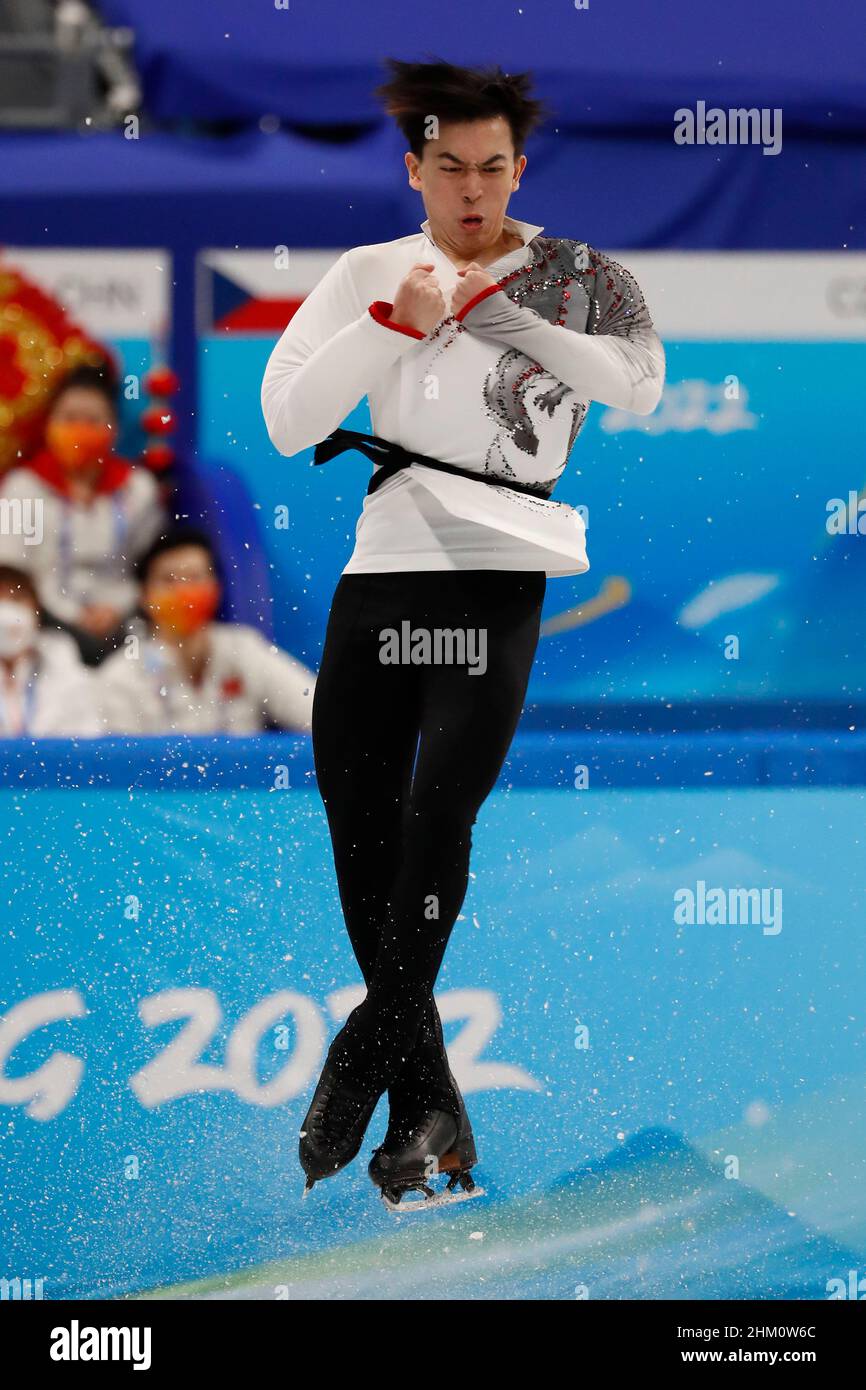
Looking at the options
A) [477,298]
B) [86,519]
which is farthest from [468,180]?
[86,519]

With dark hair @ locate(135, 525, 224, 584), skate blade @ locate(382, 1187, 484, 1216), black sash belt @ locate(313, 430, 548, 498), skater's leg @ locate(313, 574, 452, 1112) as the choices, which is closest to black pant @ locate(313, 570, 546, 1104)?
skater's leg @ locate(313, 574, 452, 1112)

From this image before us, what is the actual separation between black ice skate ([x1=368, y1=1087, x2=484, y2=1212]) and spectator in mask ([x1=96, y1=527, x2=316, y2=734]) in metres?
0.85

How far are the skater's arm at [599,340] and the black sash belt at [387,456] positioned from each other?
196 mm

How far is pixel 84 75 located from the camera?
11.2ft

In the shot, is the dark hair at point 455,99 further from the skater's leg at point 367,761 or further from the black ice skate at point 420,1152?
the black ice skate at point 420,1152

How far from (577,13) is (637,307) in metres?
0.73

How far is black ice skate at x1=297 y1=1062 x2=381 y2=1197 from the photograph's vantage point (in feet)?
9.44

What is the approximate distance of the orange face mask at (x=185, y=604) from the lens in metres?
3.53

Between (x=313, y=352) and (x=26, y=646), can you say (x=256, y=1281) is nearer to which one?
(x=26, y=646)

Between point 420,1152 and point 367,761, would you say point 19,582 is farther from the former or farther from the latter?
point 420,1152

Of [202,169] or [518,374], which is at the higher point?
[202,169]

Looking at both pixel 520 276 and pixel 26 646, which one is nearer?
pixel 520 276
